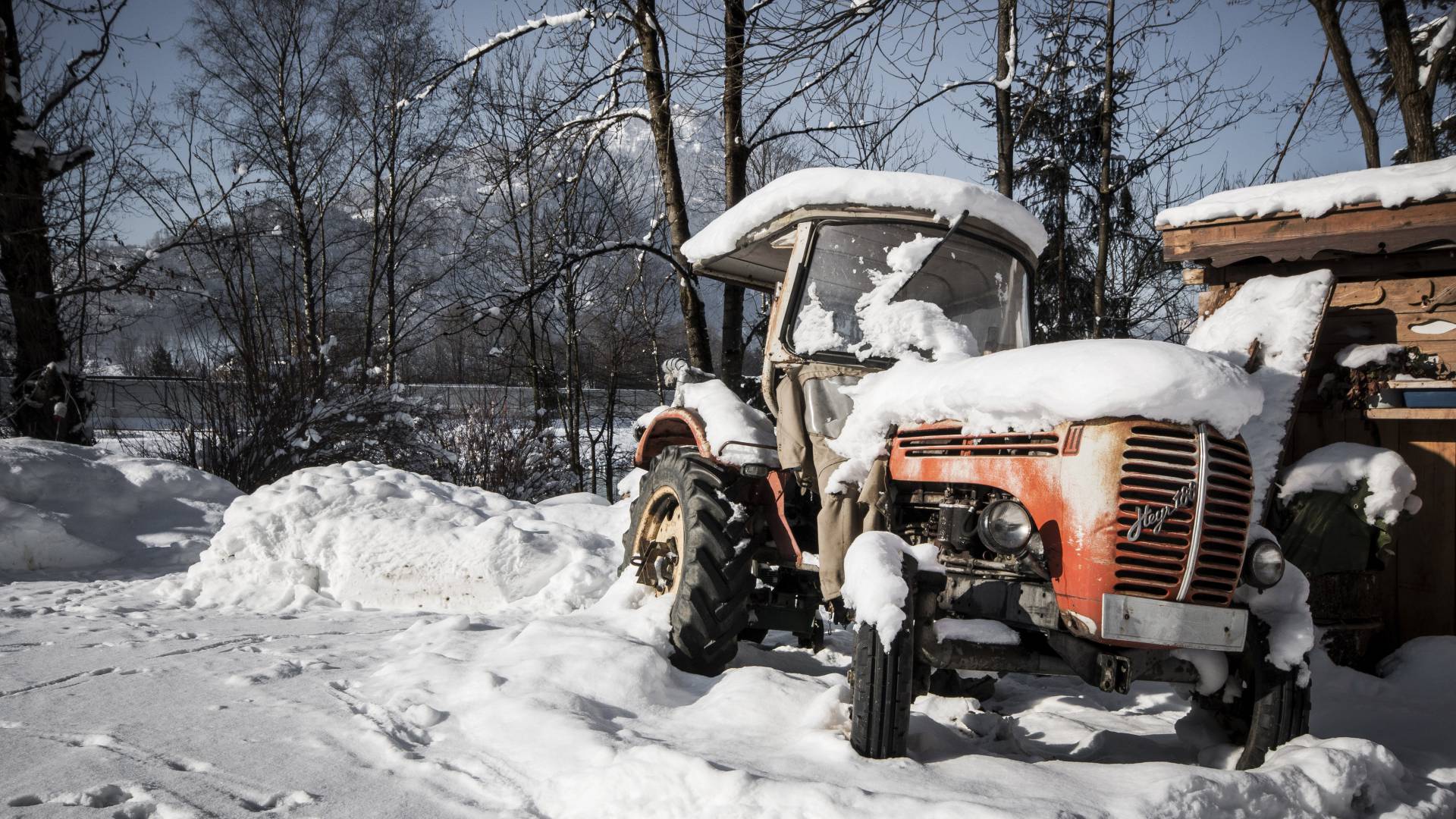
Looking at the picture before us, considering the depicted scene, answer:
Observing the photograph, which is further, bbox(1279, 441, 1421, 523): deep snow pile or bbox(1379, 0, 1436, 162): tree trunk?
bbox(1379, 0, 1436, 162): tree trunk

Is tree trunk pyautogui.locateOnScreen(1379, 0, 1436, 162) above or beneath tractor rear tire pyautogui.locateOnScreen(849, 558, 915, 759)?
above

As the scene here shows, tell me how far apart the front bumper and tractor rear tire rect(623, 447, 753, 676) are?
1.71 metres

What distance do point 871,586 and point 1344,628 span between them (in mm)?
3174

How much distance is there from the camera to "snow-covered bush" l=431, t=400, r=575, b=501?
1309cm

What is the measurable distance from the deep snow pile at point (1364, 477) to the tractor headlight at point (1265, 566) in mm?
1995

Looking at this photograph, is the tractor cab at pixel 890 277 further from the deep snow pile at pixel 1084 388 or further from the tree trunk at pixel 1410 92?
the tree trunk at pixel 1410 92

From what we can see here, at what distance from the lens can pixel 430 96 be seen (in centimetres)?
981

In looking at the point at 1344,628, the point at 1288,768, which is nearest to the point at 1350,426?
the point at 1344,628

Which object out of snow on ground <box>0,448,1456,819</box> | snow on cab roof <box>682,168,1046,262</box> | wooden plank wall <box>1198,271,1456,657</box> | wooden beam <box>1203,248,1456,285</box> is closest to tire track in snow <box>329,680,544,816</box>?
snow on ground <box>0,448,1456,819</box>

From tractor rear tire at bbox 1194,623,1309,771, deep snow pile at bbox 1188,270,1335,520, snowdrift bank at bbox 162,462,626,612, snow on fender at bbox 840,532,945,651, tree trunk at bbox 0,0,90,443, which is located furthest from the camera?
tree trunk at bbox 0,0,90,443

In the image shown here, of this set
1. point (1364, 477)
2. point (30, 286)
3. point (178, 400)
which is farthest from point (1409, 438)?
point (30, 286)

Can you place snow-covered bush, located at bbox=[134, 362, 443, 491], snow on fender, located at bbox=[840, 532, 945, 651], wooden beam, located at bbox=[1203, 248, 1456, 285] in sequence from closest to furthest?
snow on fender, located at bbox=[840, 532, 945, 651], wooden beam, located at bbox=[1203, 248, 1456, 285], snow-covered bush, located at bbox=[134, 362, 443, 491]

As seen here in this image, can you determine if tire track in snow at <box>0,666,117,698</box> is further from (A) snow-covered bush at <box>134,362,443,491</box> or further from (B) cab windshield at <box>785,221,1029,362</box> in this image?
(A) snow-covered bush at <box>134,362,443,491</box>

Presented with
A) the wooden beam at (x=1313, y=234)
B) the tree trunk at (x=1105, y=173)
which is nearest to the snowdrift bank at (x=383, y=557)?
the wooden beam at (x=1313, y=234)
